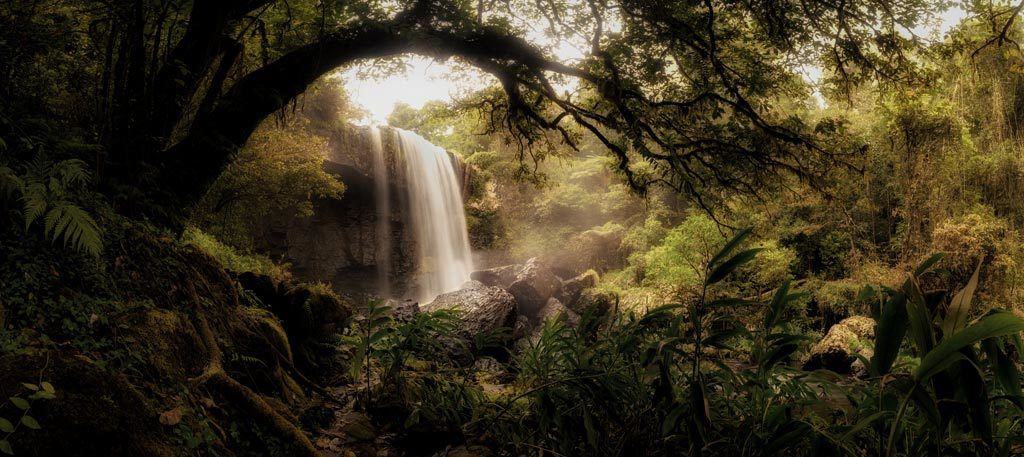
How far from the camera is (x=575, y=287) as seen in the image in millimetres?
17000

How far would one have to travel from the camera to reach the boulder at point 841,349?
966 cm

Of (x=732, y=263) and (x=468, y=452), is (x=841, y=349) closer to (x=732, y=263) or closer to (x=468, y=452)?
(x=468, y=452)

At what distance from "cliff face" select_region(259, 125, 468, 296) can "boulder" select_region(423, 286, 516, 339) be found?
7.00 metres

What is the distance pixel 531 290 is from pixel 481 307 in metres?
4.17

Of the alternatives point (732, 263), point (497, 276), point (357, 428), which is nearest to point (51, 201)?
point (357, 428)

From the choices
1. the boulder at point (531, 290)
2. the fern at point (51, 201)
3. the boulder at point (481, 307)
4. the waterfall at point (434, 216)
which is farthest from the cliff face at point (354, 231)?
the fern at point (51, 201)

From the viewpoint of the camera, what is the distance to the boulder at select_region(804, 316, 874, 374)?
9664mm

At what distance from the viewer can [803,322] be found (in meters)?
12.7

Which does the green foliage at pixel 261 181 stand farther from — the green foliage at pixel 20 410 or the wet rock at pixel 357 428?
the green foliage at pixel 20 410

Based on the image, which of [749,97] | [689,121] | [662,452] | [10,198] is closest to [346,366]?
[10,198]

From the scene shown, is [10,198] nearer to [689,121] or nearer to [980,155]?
[689,121]

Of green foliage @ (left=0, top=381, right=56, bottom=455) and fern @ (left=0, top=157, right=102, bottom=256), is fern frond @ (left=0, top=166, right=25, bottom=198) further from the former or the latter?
green foliage @ (left=0, top=381, right=56, bottom=455)

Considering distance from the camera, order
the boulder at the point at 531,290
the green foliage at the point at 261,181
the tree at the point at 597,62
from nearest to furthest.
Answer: the tree at the point at 597,62 < the green foliage at the point at 261,181 < the boulder at the point at 531,290

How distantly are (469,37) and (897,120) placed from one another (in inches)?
427
